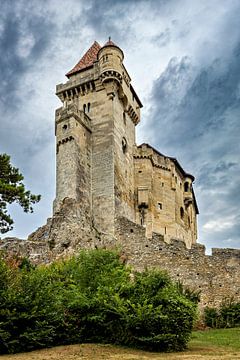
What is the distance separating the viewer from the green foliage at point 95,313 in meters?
16.2

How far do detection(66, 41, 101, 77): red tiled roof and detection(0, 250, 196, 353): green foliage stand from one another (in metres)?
35.1

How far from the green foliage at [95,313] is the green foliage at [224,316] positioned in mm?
9231

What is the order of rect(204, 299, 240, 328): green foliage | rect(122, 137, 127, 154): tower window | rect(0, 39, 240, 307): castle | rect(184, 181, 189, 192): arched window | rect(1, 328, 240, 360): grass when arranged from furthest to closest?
rect(184, 181, 189, 192): arched window < rect(122, 137, 127, 154): tower window < rect(0, 39, 240, 307): castle < rect(204, 299, 240, 328): green foliage < rect(1, 328, 240, 360): grass

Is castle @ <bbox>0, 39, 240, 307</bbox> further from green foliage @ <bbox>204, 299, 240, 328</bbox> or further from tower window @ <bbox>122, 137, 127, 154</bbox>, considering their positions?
green foliage @ <bbox>204, 299, 240, 328</bbox>

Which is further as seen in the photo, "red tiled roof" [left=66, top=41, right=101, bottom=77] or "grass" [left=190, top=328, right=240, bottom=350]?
"red tiled roof" [left=66, top=41, right=101, bottom=77]

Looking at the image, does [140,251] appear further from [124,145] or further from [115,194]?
[124,145]

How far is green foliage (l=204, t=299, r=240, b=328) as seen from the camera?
25.9 m

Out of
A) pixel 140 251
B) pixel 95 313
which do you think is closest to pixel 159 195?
pixel 140 251

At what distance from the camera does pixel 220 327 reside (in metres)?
25.8

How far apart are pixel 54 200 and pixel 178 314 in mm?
27263

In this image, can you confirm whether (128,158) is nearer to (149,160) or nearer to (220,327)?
(149,160)

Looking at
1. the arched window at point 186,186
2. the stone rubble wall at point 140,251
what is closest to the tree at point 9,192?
the stone rubble wall at point 140,251

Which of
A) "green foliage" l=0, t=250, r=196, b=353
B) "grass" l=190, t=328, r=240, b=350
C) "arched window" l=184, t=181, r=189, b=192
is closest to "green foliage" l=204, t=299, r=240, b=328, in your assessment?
"grass" l=190, t=328, r=240, b=350

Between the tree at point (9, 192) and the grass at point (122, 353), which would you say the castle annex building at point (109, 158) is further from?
the grass at point (122, 353)
